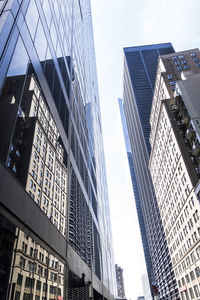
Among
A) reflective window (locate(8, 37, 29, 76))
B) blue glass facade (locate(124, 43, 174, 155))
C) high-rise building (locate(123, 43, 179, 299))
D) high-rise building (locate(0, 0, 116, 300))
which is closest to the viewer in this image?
high-rise building (locate(0, 0, 116, 300))

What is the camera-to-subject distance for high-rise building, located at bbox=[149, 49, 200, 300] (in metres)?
49.7

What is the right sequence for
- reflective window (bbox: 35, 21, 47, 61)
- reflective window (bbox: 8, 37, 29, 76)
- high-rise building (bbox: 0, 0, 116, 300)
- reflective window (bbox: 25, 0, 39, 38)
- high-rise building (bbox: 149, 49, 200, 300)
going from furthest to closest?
high-rise building (bbox: 149, 49, 200, 300)
reflective window (bbox: 35, 21, 47, 61)
reflective window (bbox: 25, 0, 39, 38)
reflective window (bbox: 8, 37, 29, 76)
high-rise building (bbox: 0, 0, 116, 300)

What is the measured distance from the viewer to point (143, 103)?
16200 cm

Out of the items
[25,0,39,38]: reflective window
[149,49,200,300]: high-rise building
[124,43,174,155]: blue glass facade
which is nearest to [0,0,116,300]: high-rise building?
[25,0,39,38]: reflective window

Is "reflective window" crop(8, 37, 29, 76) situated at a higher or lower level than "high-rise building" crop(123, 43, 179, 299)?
lower

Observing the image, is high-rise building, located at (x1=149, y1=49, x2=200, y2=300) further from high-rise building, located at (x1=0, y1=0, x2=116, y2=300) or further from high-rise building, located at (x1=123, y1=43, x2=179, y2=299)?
high-rise building, located at (x1=123, y1=43, x2=179, y2=299)

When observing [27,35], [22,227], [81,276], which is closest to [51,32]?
[27,35]

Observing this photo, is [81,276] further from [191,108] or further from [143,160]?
[143,160]

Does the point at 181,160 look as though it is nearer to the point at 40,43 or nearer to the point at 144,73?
the point at 40,43

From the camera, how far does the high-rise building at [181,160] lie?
4967 centimetres

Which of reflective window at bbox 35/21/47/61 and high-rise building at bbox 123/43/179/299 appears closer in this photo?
reflective window at bbox 35/21/47/61

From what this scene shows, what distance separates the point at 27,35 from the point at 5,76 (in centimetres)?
461

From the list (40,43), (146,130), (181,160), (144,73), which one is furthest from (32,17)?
(144,73)

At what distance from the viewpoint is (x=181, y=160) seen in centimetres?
5362
